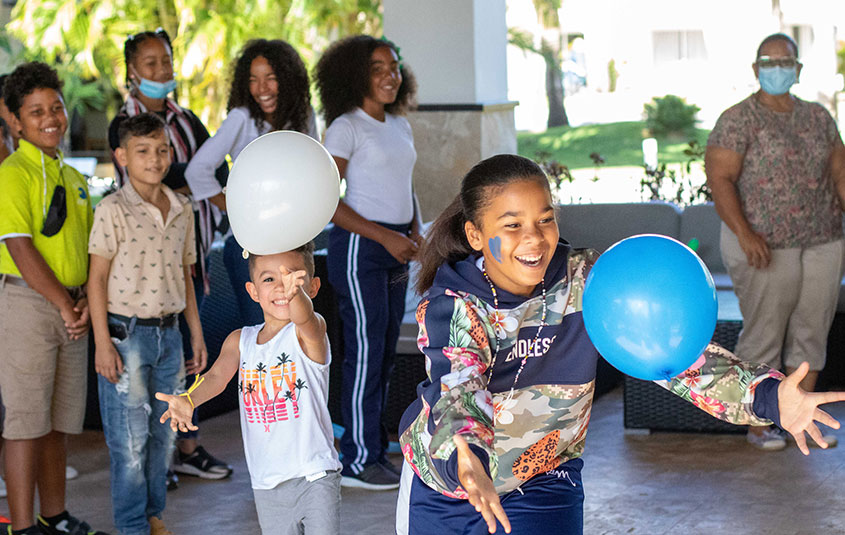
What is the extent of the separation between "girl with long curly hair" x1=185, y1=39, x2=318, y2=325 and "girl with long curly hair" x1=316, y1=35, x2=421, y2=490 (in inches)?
4.2

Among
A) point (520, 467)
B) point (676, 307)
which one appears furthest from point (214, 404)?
point (676, 307)

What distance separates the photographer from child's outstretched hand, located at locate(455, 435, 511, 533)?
1730 mm

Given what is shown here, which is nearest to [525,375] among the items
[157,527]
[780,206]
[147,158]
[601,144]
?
[147,158]

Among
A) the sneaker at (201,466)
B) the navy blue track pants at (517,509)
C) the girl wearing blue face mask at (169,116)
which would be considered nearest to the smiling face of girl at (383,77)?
the girl wearing blue face mask at (169,116)

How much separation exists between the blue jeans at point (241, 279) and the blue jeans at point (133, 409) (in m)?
0.63

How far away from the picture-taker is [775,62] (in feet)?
14.1

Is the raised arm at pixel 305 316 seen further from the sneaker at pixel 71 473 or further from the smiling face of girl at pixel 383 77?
the sneaker at pixel 71 473

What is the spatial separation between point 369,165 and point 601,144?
15.9m

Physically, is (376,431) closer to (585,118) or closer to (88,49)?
(88,49)

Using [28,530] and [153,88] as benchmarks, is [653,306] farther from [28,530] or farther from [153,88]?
[153,88]

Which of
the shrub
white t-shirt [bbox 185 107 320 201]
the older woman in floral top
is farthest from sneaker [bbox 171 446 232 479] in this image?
the shrub

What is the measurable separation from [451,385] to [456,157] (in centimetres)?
426

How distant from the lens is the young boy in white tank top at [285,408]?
8.87ft

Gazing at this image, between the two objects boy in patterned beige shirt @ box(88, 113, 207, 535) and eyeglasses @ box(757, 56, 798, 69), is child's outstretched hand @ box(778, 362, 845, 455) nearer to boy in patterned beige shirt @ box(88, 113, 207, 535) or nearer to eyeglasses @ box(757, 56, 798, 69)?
boy in patterned beige shirt @ box(88, 113, 207, 535)
